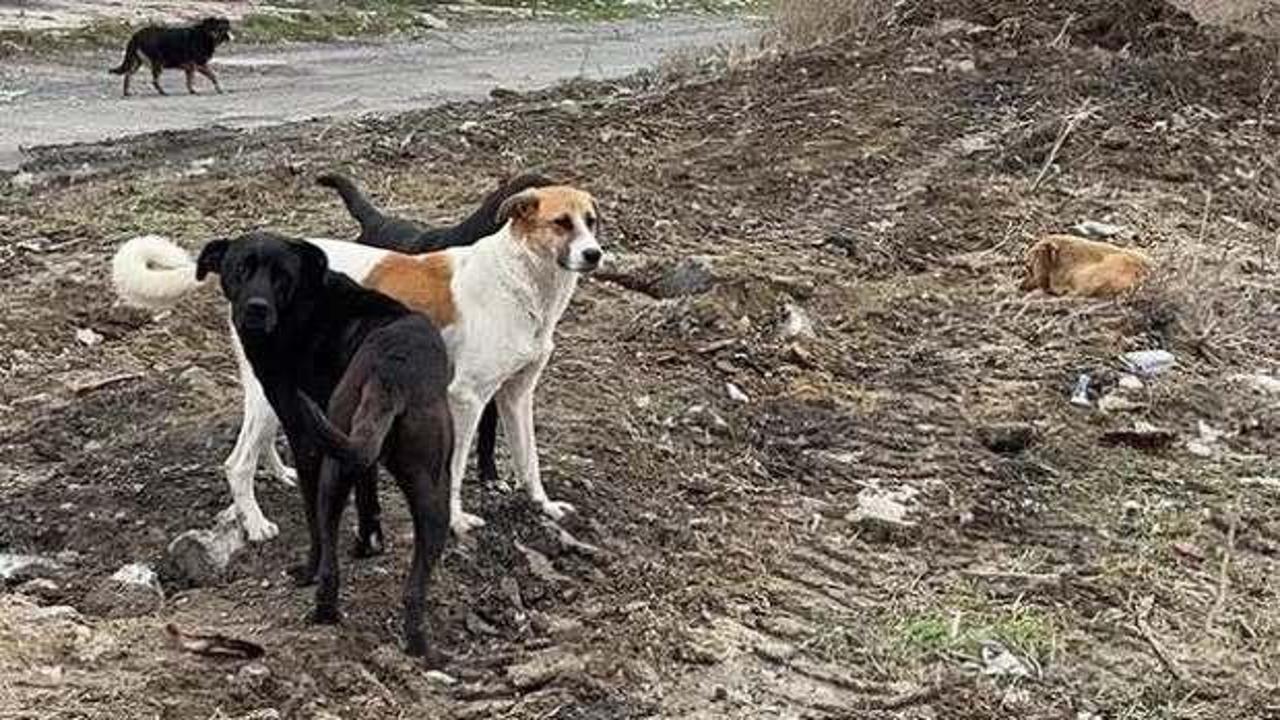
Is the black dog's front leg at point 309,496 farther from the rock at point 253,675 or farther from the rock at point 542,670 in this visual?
the rock at point 542,670

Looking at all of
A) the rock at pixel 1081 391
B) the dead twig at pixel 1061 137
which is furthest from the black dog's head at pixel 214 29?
the rock at pixel 1081 391

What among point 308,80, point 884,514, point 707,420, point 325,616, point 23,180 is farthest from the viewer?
point 308,80

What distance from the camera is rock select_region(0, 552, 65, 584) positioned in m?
5.47

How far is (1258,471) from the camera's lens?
23.7 ft

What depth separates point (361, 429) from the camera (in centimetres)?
474

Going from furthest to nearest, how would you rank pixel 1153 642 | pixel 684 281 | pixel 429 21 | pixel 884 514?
pixel 429 21 < pixel 684 281 < pixel 884 514 < pixel 1153 642

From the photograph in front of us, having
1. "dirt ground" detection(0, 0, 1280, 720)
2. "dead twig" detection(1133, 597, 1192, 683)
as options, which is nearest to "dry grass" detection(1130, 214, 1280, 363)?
"dirt ground" detection(0, 0, 1280, 720)

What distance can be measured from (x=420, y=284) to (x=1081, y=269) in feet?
14.7

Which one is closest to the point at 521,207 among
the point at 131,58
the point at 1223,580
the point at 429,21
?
the point at 1223,580

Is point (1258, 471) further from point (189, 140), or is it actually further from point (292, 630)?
point (189, 140)

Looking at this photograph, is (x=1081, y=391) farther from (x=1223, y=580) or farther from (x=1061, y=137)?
(x=1061, y=137)

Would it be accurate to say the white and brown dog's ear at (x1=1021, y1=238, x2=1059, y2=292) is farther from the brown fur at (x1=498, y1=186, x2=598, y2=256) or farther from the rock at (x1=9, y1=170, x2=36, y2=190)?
the rock at (x1=9, y1=170, x2=36, y2=190)

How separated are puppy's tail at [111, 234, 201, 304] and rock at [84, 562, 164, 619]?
0.91 m

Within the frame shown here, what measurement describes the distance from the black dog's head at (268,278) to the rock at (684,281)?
3.89 meters
